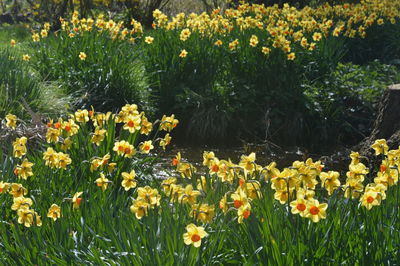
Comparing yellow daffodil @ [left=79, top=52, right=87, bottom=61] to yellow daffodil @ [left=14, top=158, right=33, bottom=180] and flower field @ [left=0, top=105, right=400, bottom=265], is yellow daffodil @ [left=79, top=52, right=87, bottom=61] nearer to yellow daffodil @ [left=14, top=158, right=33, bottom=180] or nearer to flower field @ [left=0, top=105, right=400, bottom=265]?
yellow daffodil @ [left=14, top=158, right=33, bottom=180]

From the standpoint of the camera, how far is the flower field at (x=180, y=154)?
2.49 m

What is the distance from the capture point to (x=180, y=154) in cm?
539

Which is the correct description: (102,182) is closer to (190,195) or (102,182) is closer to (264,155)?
(190,195)

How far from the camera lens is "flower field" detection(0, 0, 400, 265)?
2.49m

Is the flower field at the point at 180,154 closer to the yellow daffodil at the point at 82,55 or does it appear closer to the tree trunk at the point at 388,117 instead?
the yellow daffodil at the point at 82,55

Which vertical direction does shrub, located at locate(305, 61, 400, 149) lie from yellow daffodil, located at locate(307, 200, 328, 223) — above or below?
below

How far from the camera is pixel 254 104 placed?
261 inches

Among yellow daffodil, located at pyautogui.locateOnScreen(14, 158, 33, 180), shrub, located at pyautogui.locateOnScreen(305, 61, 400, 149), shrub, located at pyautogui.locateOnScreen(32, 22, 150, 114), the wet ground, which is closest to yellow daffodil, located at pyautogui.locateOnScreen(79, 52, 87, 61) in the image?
shrub, located at pyautogui.locateOnScreen(32, 22, 150, 114)

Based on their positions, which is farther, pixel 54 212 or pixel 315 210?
pixel 54 212

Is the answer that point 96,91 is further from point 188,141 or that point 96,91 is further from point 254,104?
point 254,104

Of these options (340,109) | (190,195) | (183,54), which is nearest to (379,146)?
(190,195)

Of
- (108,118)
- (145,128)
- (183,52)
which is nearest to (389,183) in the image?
(145,128)

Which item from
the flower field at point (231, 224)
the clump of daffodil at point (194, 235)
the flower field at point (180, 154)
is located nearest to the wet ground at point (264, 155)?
the flower field at point (180, 154)

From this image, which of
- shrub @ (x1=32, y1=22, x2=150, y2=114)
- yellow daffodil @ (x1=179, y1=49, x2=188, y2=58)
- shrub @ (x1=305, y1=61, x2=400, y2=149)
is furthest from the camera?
shrub @ (x1=305, y1=61, x2=400, y2=149)
